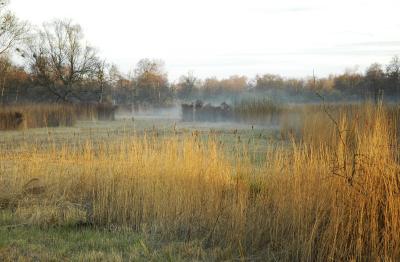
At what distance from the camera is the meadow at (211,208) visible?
159 inches

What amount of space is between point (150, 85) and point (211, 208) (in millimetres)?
54218

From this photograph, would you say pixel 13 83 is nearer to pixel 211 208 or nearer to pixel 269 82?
pixel 269 82

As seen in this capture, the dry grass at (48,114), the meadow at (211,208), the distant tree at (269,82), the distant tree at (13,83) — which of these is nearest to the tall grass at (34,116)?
the dry grass at (48,114)

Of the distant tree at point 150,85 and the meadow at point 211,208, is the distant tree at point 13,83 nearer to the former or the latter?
the distant tree at point 150,85

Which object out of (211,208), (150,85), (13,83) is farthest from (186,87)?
(211,208)

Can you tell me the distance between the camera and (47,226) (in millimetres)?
5285

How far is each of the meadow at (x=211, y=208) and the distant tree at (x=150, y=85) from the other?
4740 centimetres

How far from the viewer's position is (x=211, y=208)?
524 cm

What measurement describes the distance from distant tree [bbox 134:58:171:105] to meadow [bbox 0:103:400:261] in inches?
1866

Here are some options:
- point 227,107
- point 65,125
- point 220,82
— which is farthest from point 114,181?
point 220,82

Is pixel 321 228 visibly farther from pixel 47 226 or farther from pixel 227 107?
pixel 227 107

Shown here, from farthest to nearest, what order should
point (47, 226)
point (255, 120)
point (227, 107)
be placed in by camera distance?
point (227, 107) < point (255, 120) < point (47, 226)

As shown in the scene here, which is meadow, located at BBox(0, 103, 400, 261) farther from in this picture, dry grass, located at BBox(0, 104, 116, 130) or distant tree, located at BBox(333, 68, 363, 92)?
distant tree, located at BBox(333, 68, 363, 92)

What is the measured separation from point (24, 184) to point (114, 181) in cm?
146
